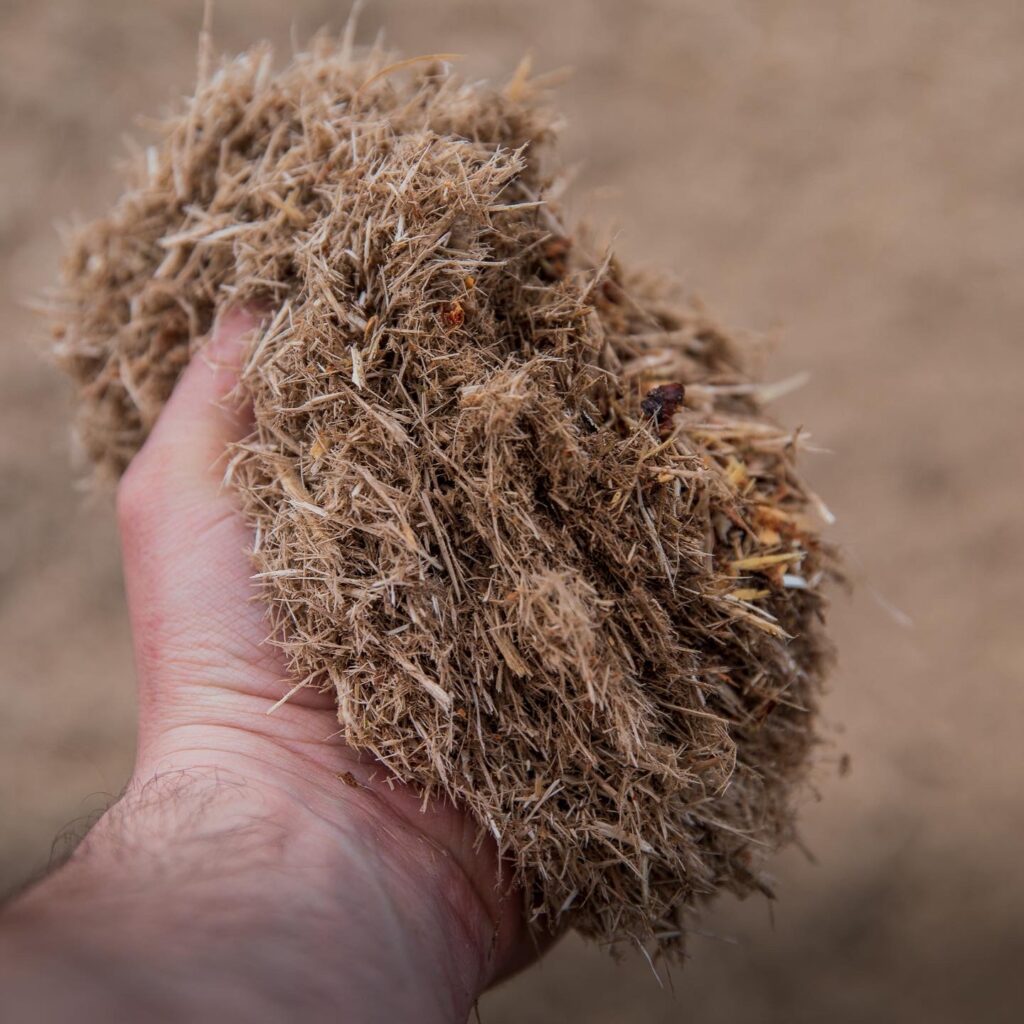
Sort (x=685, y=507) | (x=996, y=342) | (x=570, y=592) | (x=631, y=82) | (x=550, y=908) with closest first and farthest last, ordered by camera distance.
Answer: (x=570, y=592)
(x=685, y=507)
(x=550, y=908)
(x=996, y=342)
(x=631, y=82)

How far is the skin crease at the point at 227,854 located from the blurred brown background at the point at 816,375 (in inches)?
60.5

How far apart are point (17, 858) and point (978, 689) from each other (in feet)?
10.9

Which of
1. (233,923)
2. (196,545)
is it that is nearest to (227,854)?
(233,923)

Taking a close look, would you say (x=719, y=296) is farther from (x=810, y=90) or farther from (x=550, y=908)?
(x=550, y=908)

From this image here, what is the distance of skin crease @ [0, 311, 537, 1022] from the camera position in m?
0.96

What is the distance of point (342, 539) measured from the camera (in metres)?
1.34

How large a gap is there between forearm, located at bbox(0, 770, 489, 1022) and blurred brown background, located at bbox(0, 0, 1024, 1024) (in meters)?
1.75

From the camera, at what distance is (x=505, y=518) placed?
1.29 m

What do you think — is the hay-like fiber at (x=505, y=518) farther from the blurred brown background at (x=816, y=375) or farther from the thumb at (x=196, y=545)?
the blurred brown background at (x=816, y=375)

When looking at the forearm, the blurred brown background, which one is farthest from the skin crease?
the blurred brown background

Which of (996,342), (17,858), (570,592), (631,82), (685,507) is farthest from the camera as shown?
(631,82)

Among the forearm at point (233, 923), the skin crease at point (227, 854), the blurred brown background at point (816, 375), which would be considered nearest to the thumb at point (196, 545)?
the skin crease at point (227, 854)

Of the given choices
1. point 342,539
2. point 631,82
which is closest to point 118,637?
point 342,539

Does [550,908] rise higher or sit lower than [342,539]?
lower
